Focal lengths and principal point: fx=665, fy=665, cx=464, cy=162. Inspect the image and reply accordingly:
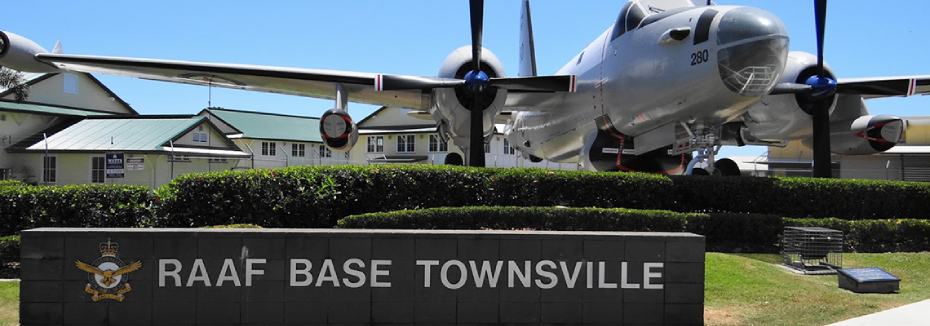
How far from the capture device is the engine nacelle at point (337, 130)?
15.7m

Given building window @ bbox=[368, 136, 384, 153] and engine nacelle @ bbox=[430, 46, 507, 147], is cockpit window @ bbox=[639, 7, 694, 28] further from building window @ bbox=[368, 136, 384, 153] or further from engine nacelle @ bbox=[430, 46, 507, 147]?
building window @ bbox=[368, 136, 384, 153]

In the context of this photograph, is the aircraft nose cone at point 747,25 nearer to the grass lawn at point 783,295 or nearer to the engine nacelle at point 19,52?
the grass lawn at point 783,295

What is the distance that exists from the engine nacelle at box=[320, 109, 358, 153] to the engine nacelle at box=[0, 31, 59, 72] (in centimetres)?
641

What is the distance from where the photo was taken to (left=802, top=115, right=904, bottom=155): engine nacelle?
651 inches

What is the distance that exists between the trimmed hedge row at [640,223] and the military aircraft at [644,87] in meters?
2.74

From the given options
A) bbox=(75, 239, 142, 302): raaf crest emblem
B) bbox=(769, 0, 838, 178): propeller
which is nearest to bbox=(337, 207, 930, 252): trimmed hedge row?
bbox=(769, 0, 838, 178): propeller

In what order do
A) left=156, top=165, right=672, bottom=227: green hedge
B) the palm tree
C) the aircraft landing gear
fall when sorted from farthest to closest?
1. the palm tree
2. the aircraft landing gear
3. left=156, top=165, right=672, bottom=227: green hedge

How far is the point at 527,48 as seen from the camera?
1006 inches

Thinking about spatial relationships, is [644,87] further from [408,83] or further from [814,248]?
[408,83]

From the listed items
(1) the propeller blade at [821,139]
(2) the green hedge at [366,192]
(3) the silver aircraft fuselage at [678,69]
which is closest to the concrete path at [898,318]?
(2) the green hedge at [366,192]

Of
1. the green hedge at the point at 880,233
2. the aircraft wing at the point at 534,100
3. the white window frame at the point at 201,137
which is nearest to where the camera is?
the green hedge at the point at 880,233

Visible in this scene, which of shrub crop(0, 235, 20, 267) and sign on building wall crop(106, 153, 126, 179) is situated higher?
sign on building wall crop(106, 153, 126, 179)

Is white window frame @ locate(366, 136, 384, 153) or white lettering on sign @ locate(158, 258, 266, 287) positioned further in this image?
white window frame @ locate(366, 136, 384, 153)

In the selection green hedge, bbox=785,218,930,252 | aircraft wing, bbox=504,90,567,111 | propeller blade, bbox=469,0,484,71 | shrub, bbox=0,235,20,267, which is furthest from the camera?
aircraft wing, bbox=504,90,567,111
